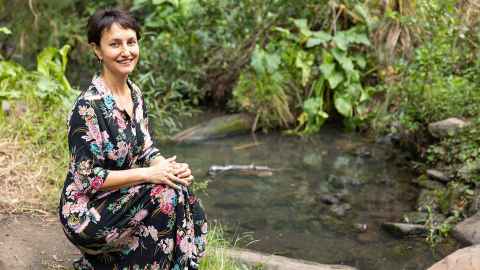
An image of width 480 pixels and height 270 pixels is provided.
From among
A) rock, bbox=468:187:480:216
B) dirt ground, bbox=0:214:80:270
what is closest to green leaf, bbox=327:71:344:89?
rock, bbox=468:187:480:216

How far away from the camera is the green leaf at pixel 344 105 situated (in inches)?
296

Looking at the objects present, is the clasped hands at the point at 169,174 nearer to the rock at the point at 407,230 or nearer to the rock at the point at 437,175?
the rock at the point at 407,230

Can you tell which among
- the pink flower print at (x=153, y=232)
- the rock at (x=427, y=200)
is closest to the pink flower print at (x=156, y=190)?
the pink flower print at (x=153, y=232)

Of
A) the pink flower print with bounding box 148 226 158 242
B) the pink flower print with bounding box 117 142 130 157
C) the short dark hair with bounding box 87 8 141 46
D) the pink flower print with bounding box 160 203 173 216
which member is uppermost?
the short dark hair with bounding box 87 8 141 46

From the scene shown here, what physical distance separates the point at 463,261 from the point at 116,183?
1708 millimetres

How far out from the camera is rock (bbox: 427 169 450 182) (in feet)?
18.7

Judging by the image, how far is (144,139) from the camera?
3.23 meters

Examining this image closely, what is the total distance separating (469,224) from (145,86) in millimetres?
3978

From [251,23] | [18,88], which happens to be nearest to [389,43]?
[251,23]

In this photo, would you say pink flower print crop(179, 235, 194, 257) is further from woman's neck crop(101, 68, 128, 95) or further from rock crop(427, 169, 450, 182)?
rock crop(427, 169, 450, 182)

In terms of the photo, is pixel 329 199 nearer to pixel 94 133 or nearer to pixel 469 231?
pixel 469 231

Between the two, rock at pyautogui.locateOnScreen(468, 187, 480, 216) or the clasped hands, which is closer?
the clasped hands

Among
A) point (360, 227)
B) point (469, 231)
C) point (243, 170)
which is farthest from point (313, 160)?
point (469, 231)

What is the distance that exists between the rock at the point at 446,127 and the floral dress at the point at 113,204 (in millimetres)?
3377
